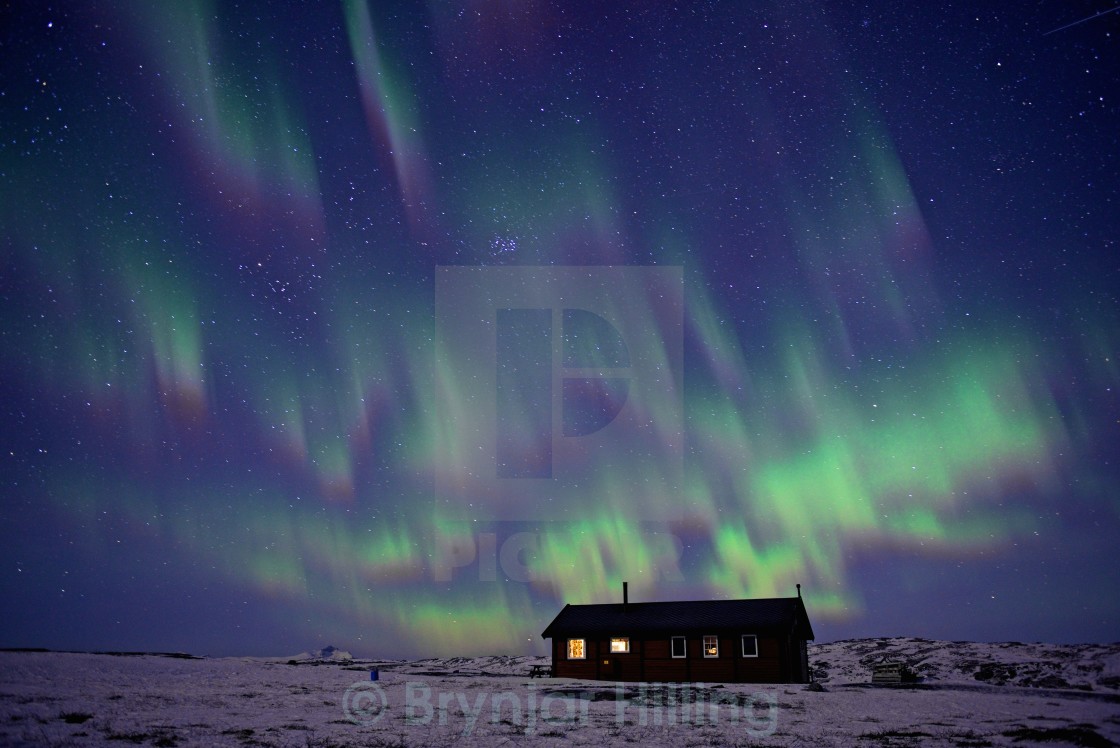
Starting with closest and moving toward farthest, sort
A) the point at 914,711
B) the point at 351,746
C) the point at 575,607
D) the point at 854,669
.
Answer: the point at 351,746, the point at 914,711, the point at 575,607, the point at 854,669

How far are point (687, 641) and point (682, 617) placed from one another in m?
2.11

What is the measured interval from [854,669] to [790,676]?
26324 millimetres

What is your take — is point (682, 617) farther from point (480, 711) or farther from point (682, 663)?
point (480, 711)

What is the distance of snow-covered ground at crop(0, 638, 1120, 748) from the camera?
59.2ft

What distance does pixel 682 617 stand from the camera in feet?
161

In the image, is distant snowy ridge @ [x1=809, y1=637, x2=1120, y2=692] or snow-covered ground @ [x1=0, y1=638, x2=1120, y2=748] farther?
distant snowy ridge @ [x1=809, y1=637, x2=1120, y2=692]

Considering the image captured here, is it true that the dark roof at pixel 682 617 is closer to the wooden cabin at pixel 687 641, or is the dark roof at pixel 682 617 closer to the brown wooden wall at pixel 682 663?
the wooden cabin at pixel 687 641

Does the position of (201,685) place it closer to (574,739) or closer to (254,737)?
(254,737)

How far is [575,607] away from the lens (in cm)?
5531

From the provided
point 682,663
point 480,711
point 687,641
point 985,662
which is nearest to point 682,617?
point 687,641

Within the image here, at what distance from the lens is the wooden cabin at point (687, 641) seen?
4491 centimetres

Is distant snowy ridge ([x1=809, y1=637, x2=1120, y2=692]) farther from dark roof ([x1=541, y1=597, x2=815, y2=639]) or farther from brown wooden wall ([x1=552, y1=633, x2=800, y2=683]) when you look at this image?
brown wooden wall ([x1=552, y1=633, x2=800, y2=683])

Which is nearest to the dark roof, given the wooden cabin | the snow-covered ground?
the wooden cabin

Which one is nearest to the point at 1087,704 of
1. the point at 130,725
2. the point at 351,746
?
the point at 351,746
